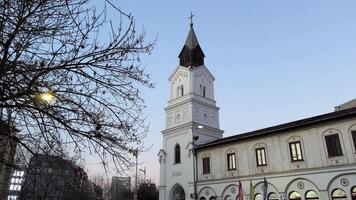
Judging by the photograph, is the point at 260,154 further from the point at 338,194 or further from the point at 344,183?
the point at 344,183

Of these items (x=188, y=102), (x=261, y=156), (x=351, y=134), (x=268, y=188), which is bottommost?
(x=268, y=188)

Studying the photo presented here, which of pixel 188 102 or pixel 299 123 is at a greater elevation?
pixel 188 102

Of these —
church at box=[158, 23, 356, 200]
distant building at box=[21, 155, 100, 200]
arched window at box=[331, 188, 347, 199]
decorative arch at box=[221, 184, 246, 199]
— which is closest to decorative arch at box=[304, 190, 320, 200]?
church at box=[158, 23, 356, 200]

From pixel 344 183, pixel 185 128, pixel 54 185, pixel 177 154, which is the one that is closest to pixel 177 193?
pixel 177 154

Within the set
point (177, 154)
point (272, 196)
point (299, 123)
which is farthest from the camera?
point (177, 154)

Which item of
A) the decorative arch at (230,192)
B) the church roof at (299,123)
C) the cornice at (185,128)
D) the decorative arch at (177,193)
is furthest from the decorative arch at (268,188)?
the cornice at (185,128)

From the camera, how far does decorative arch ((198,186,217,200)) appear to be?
3247 cm

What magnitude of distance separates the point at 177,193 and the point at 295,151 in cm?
1595

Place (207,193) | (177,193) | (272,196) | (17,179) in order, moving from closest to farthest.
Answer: (272,196) → (207,193) → (177,193) → (17,179)

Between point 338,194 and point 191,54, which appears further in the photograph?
point 191,54

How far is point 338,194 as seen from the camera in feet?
77.4

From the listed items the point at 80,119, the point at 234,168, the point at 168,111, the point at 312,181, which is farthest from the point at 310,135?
the point at 80,119

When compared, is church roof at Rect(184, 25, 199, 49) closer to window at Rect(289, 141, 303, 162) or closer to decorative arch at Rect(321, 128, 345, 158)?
window at Rect(289, 141, 303, 162)

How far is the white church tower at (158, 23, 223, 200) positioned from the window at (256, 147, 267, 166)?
7892 millimetres
